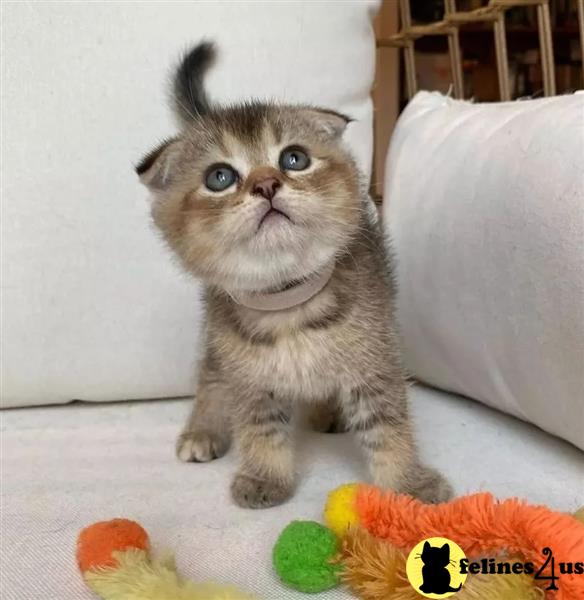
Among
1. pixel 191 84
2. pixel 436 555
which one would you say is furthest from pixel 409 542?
pixel 191 84

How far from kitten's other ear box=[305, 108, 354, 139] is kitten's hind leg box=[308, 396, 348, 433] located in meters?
0.42

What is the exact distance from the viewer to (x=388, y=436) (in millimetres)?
884

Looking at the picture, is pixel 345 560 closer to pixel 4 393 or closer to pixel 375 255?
pixel 375 255

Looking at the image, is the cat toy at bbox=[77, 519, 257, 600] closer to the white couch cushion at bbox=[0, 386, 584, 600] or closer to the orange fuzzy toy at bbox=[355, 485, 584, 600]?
the white couch cushion at bbox=[0, 386, 584, 600]

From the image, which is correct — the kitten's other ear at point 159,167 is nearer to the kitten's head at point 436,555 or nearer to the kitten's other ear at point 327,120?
the kitten's other ear at point 327,120

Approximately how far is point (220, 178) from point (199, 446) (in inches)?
16.5

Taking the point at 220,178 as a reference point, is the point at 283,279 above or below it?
below

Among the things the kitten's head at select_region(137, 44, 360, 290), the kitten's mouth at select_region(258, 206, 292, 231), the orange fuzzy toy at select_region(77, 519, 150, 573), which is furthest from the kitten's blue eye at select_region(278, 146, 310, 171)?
the orange fuzzy toy at select_region(77, 519, 150, 573)

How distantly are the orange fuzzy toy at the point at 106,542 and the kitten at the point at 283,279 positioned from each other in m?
0.18

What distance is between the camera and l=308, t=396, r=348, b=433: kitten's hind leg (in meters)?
1.10

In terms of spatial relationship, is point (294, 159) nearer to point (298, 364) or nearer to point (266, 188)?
point (266, 188)

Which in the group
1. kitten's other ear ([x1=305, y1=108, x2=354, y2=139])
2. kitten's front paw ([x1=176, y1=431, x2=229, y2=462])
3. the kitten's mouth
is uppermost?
kitten's other ear ([x1=305, y1=108, x2=354, y2=139])

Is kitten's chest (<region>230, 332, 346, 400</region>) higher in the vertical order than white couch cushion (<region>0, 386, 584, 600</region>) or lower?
higher

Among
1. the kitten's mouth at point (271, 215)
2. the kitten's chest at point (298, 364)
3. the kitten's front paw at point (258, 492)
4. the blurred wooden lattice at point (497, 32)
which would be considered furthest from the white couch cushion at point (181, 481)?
the blurred wooden lattice at point (497, 32)
